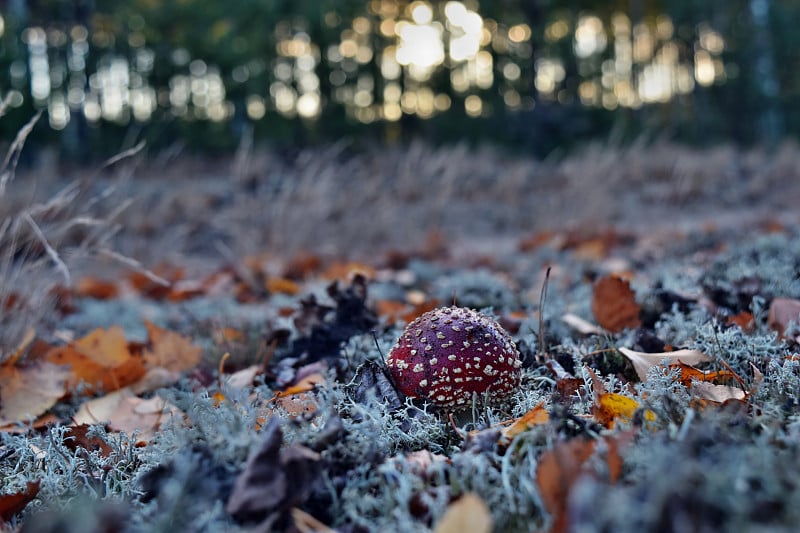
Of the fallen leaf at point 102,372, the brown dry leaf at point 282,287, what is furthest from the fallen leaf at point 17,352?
the brown dry leaf at point 282,287

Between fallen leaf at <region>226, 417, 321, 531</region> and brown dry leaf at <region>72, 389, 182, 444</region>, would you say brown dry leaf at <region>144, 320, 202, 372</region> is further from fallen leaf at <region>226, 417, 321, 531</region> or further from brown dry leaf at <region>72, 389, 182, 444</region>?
fallen leaf at <region>226, 417, 321, 531</region>

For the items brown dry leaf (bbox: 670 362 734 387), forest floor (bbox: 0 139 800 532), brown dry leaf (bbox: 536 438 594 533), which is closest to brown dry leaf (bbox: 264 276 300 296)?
forest floor (bbox: 0 139 800 532)

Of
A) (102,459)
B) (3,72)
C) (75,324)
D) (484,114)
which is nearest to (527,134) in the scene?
(484,114)

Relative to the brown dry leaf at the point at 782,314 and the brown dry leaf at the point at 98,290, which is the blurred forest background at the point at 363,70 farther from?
the brown dry leaf at the point at 782,314

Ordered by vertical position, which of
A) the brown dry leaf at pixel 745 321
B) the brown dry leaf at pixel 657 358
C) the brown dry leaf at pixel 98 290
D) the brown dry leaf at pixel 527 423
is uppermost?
the brown dry leaf at pixel 527 423

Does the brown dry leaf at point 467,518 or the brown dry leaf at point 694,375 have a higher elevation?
the brown dry leaf at point 467,518

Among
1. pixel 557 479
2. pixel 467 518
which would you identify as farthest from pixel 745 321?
pixel 467 518
